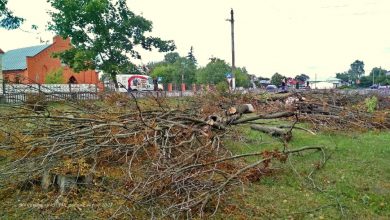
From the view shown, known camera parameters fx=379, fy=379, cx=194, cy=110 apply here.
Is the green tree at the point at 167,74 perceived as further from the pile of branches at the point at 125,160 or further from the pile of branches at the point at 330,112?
the pile of branches at the point at 125,160

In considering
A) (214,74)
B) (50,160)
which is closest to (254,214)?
(50,160)

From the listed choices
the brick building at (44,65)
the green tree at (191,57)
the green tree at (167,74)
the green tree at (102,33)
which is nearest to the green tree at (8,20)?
the green tree at (102,33)

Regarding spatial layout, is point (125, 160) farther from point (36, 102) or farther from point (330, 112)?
point (330, 112)

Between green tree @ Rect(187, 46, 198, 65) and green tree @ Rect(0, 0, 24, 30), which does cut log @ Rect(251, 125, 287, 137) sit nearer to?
green tree @ Rect(0, 0, 24, 30)

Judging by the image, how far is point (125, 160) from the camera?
5.25m

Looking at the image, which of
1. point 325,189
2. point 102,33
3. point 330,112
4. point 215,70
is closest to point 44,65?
point 102,33

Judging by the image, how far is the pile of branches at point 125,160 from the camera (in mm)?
3766

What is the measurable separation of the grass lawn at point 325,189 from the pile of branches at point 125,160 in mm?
228

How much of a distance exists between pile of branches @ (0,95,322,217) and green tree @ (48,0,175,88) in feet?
66.1

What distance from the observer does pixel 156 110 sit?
6480 mm

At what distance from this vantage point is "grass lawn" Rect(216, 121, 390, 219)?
148 inches

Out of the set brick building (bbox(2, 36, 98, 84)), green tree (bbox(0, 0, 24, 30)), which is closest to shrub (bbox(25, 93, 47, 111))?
green tree (bbox(0, 0, 24, 30))

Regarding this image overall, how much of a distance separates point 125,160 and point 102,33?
2289cm

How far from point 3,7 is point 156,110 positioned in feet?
39.4
